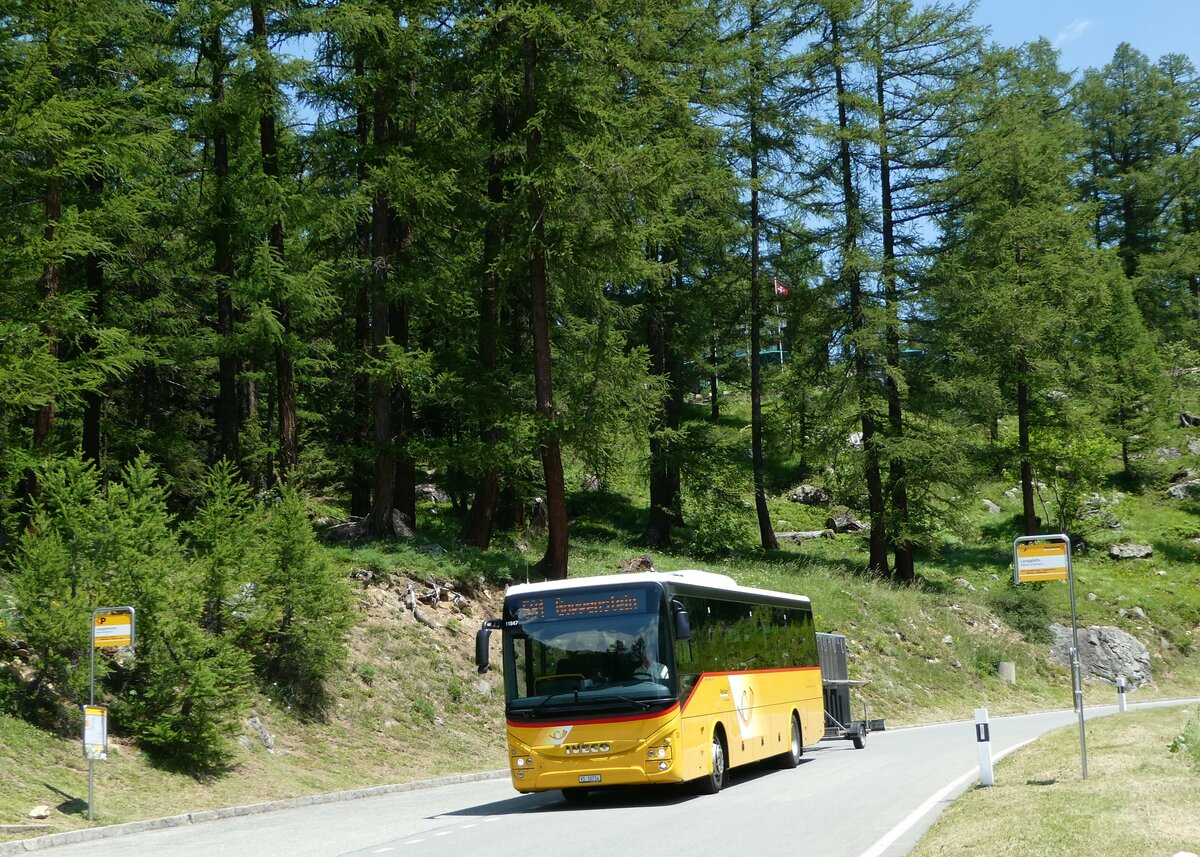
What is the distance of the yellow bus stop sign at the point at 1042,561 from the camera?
45.4 ft

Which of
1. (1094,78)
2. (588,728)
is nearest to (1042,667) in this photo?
(588,728)

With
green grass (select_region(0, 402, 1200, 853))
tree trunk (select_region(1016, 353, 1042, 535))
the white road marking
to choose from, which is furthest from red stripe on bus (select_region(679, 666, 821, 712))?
tree trunk (select_region(1016, 353, 1042, 535))

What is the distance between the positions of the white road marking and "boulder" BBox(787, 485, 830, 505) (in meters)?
34.6

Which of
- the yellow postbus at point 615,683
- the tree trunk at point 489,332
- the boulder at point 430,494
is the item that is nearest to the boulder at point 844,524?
the boulder at point 430,494

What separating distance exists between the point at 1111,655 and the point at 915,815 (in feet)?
99.0

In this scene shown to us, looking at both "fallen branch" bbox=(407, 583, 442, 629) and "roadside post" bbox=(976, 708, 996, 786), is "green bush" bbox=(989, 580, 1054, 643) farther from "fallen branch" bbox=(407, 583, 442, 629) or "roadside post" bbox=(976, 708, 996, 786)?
"roadside post" bbox=(976, 708, 996, 786)

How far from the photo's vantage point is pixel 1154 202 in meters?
72.1

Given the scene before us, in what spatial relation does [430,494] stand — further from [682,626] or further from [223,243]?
[682,626]

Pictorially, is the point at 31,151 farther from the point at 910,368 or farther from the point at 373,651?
the point at 910,368

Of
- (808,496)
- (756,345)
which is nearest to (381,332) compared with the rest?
(756,345)

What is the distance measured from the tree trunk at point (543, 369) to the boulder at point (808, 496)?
27.4 m

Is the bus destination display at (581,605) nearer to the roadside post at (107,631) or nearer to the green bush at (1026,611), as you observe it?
the roadside post at (107,631)

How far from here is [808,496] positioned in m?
53.2

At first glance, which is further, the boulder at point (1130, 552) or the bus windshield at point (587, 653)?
the boulder at point (1130, 552)
